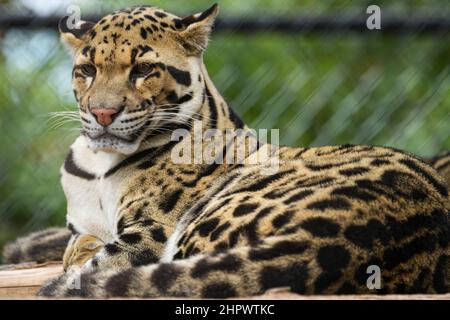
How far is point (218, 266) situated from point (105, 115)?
3.29ft

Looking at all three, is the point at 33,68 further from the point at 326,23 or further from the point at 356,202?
the point at 356,202

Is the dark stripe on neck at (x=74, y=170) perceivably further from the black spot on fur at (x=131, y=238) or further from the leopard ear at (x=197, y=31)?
the leopard ear at (x=197, y=31)

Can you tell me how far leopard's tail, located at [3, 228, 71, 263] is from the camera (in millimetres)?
4801

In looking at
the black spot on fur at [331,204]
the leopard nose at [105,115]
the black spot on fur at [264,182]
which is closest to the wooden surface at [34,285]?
the black spot on fur at [331,204]

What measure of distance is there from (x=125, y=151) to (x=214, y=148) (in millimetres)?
376

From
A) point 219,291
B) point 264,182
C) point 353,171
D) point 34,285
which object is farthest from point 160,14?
point 219,291

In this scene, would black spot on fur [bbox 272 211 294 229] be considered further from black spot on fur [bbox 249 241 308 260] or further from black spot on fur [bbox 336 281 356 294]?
black spot on fur [bbox 336 281 356 294]

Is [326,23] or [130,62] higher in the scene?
[326,23]

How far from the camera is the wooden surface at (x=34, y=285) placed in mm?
2812

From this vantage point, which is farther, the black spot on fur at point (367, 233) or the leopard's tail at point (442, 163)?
the leopard's tail at point (442, 163)

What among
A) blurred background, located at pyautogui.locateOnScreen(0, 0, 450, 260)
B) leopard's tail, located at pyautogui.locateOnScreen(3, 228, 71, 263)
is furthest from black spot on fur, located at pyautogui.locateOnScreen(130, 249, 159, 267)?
blurred background, located at pyautogui.locateOnScreen(0, 0, 450, 260)

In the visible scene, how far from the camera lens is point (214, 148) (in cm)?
404
